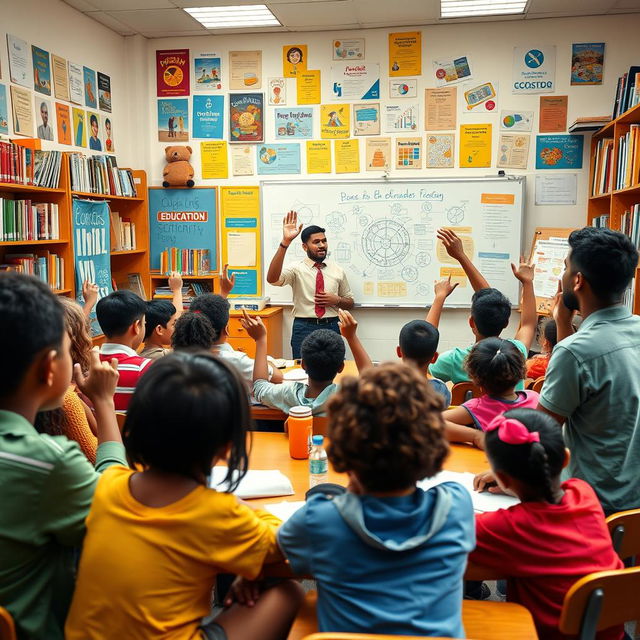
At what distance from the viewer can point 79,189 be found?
4.39m

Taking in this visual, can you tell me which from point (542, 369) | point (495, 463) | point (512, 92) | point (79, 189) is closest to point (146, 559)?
point (495, 463)

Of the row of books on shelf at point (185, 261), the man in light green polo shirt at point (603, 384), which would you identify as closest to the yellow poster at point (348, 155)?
the row of books on shelf at point (185, 261)

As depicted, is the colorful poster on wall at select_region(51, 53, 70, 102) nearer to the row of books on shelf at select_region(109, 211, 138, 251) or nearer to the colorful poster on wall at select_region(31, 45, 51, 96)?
the colorful poster on wall at select_region(31, 45, 51, 96)

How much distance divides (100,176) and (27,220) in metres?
1.01

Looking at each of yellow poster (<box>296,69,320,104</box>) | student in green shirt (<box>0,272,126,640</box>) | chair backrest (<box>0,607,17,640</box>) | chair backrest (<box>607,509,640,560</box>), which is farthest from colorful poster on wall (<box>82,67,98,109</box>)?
chair backrest (<box>607,509,640,560</box>)

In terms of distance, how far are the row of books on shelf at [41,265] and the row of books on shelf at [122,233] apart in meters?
0.93

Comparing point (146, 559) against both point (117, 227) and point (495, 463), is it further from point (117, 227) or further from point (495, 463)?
point (117, 227)

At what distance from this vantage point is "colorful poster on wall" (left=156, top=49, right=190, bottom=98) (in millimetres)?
5602

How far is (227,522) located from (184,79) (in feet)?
17.0


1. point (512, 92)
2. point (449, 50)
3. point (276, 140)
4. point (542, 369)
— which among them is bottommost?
point (542, 369)

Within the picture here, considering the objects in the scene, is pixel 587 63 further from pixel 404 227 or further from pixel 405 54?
pixel 404 227

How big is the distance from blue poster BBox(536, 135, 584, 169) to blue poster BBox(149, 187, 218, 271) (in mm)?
2824

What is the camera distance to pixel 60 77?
4.62m

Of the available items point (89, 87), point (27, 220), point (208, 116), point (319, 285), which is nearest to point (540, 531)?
point (27, 220)
